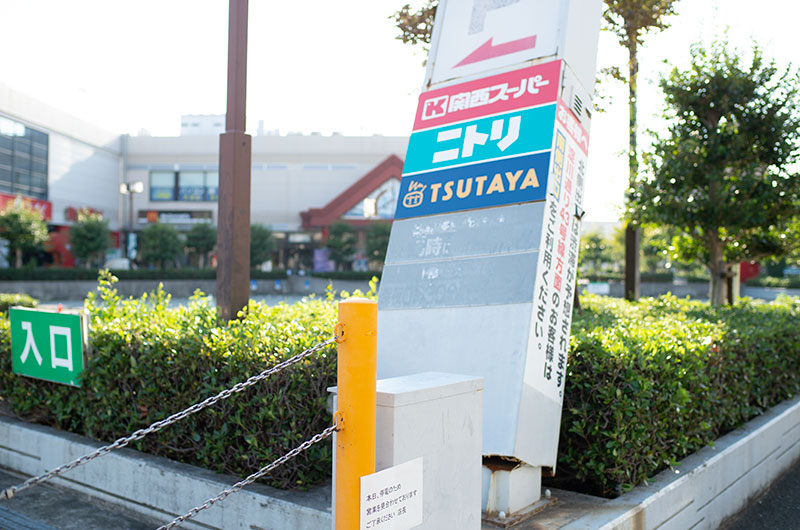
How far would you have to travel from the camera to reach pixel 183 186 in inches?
1848

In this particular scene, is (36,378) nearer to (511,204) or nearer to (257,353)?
(257,353)

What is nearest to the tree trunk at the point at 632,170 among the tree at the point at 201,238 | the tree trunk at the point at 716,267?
the tree trunk at the point at 716,267

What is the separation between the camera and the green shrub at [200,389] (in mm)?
3611

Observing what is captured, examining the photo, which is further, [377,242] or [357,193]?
[357,193]

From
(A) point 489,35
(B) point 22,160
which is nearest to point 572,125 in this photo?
(A) point 489,35

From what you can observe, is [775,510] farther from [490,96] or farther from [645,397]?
[490,96]

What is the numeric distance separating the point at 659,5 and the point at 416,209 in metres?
6.24

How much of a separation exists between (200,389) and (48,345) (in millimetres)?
1761

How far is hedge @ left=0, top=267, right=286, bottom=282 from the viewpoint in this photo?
88.9 feet

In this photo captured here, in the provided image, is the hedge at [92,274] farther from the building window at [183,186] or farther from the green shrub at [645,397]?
the green shrub at [645,397]

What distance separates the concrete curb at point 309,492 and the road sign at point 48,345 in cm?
44

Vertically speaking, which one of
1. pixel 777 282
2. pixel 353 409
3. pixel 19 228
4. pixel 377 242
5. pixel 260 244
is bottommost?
pixel 777 282

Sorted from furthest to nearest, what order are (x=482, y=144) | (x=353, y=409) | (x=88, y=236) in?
(x=88, y=236) < (x=482, y=144) < (x=353, y=409)

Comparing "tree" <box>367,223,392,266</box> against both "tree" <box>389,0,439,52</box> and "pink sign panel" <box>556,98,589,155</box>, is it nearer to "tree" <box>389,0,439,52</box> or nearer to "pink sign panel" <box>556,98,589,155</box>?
"tree" <box>389,0,439,52</box>
